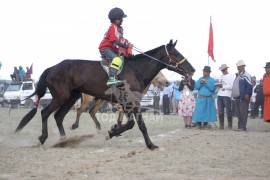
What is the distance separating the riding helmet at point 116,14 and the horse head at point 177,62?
119 centimetres

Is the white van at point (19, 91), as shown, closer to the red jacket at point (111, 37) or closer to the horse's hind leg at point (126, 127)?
the horse's hind leg at point (126, 127)

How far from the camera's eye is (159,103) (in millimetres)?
27359

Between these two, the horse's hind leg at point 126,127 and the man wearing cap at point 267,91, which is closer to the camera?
the horse's hind leg at point 126,127

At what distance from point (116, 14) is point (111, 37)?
53 cm

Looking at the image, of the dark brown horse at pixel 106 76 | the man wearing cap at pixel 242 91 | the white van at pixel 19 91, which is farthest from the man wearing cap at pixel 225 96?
the white van at pixel 19 91

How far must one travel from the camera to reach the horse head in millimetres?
9539

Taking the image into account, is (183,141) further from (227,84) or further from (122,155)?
(227,84)

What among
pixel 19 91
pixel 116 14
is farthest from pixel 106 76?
pixel 19 91

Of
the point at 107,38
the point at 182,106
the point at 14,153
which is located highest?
the point at 107,38

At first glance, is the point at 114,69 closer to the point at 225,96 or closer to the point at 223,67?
the point at 225,96

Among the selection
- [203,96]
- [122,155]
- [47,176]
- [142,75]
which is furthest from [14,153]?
[203,96]

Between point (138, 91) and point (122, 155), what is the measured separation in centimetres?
178

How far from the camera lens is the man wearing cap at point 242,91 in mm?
13984

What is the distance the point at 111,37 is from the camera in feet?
29.5
